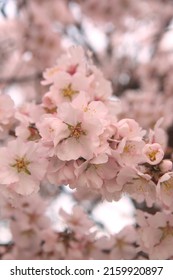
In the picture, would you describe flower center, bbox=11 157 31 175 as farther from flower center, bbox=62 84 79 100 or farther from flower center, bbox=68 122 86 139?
flower center, bbox=62 84 79 100

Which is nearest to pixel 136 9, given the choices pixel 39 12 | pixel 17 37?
pixel 39 12

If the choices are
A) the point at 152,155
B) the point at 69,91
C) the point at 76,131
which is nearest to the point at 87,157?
the point at 76,131

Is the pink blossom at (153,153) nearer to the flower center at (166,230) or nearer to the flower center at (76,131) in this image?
the flower center at (76,131)

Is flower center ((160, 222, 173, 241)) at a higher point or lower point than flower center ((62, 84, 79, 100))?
lower

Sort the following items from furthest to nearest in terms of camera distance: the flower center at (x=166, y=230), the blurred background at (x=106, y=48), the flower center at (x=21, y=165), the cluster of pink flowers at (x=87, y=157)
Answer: the blurred background at (x=106, y=48) < the flower center at (x=166, y=230) < the flower center at (x=21, y=165) < the cluster of pink flowers at (x=87, y=157)

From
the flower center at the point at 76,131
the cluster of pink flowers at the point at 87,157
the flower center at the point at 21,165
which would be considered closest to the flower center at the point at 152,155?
the cluster of pink flowers at the point at 87,157

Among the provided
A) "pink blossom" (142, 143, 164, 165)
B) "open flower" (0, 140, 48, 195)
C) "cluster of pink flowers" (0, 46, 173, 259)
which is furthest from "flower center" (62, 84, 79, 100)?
"pink blossom" (142, 143, 164, 165)

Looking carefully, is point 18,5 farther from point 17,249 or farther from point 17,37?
point 17,249

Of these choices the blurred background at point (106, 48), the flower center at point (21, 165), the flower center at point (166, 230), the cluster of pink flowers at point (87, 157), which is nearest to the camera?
the cluster of pink flowers at point (87, 157)
